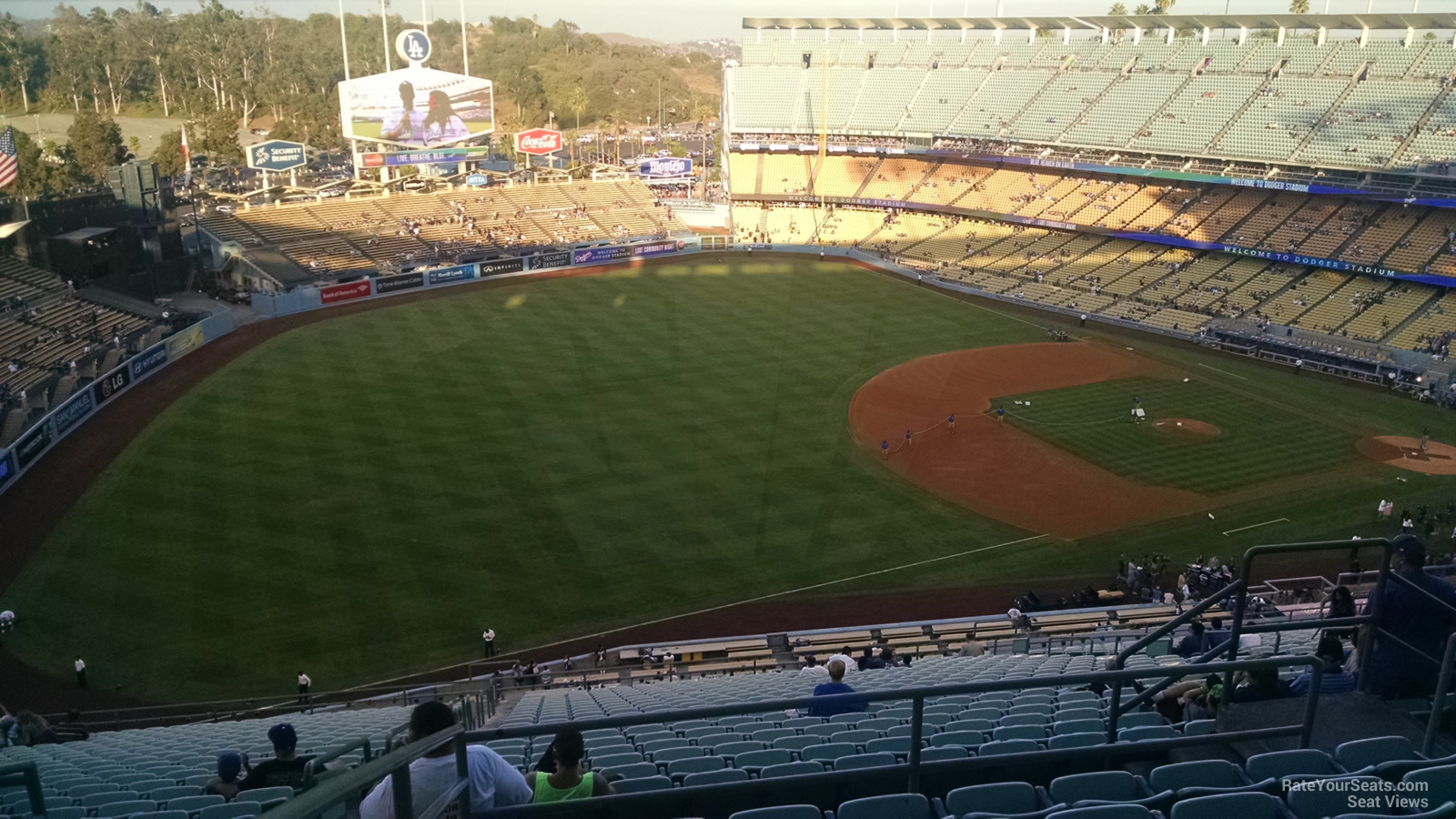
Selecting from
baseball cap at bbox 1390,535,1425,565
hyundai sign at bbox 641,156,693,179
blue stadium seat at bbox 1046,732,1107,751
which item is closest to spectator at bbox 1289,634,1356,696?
baseball cap at bbox 1390,535,1425,565

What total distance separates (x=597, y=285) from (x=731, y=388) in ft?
71.2

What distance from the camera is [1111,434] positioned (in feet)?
124

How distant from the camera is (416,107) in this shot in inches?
2729

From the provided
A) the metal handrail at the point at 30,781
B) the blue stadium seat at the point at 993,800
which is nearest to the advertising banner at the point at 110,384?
the metal handrail at the point at 30,781

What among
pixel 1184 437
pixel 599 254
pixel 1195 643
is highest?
pixel 1195 643

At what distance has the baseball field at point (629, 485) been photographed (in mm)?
24547

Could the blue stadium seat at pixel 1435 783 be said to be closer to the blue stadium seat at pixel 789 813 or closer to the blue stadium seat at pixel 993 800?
the blue stadium seat at pixel 993 800

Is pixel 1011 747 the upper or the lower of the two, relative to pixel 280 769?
upper

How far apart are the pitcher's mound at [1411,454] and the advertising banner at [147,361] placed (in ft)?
154

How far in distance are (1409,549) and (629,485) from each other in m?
25.9

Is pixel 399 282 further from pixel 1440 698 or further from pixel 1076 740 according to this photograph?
pixel 1440 698

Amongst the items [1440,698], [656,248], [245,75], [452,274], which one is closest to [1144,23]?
[656,248]

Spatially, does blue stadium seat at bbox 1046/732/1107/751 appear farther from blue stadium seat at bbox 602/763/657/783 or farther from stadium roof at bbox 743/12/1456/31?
stadium roof at bbox 743/12/1456/31

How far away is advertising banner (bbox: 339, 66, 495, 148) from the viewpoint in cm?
6769
